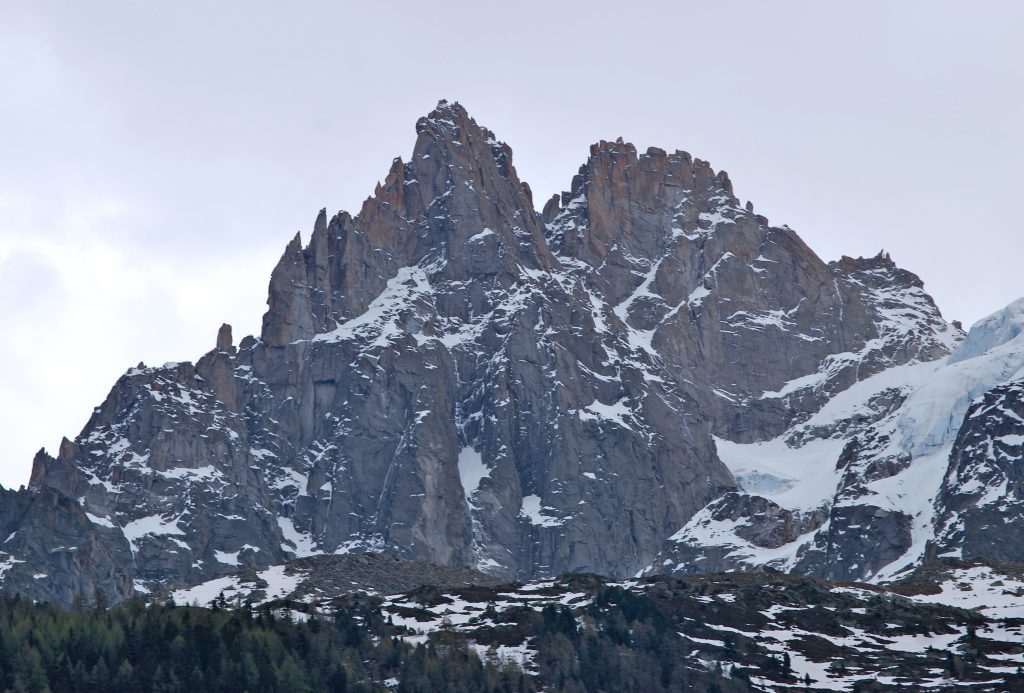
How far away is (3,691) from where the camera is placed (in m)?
198
